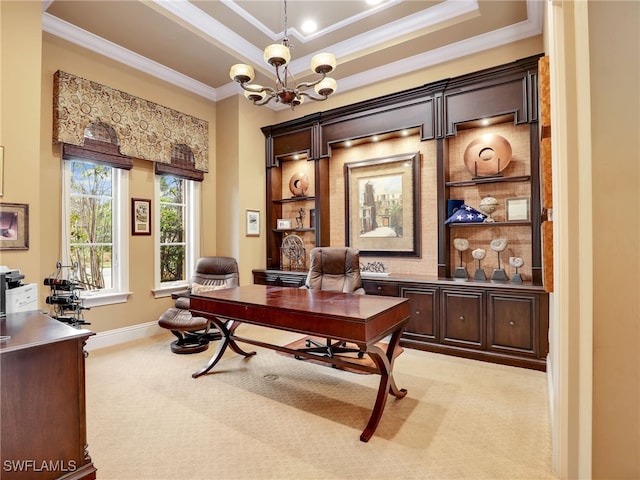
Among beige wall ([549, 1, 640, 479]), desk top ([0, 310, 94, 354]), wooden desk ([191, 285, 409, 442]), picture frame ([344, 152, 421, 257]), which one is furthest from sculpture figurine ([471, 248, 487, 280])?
desk top ([0, 310, 94, 354])

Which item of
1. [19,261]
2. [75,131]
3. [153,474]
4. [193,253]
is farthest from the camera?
[193,253]

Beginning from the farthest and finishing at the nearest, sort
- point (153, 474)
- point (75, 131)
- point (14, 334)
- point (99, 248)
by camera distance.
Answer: point (99, 248)
point (75, 131)
point (153, 474)
point (14, 334)

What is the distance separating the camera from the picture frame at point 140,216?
411 cm

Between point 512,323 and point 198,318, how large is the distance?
10.6 ft

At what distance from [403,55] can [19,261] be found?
451cm

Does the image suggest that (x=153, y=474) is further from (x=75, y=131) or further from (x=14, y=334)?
(x=75, y=131)

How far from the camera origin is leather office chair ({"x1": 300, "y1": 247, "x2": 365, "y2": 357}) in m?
3.51

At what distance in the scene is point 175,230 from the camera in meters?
4.68

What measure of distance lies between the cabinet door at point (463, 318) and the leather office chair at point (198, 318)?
100 inches

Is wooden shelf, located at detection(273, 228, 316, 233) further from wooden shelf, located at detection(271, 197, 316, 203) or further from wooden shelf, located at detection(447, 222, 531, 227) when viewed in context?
wooden shelf, located at detection(447, 222, 531, 227)

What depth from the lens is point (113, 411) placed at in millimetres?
2393

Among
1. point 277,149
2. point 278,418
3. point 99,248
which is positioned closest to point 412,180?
point 277,149

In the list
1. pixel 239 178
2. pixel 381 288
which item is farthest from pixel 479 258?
pixel 239 178

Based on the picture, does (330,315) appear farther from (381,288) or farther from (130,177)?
(130,177)
